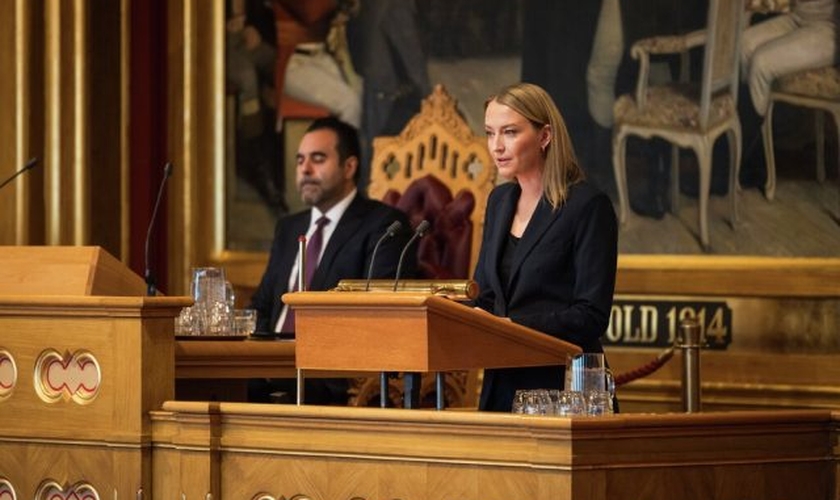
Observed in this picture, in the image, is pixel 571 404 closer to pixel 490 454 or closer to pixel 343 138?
pixel 490 454

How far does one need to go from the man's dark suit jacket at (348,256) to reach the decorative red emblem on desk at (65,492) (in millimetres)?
1853

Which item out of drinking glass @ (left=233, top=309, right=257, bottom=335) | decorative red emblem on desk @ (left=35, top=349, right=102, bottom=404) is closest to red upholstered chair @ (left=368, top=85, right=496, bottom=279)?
drinking glass @ (left=233, top=309, right=257, bottom=335)

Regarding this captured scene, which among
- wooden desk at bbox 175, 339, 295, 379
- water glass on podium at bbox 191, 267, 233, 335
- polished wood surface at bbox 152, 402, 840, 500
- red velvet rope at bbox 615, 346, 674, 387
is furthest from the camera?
red velvet rope at bbox 615, 346, 674, 387

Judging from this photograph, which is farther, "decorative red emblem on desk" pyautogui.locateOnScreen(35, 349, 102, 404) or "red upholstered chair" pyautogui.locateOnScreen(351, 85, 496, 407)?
"red upholstered chair" pyautogui.locateOnScreen(351, 85, 496, 407)

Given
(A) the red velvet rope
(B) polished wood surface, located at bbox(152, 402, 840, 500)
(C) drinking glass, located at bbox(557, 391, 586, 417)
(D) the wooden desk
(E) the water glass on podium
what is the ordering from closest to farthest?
1. (B) polished wood surface, located at bbox(152, 402, 840, 500)
2. (C) drinking glass, located at bbox(557, 391, 586, 417)
3. (D) the wooden desk
4. (E) the water glass on podium
5. (A) the red velvet rope

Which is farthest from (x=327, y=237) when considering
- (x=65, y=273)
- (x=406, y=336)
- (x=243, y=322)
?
(x=406, y=336)

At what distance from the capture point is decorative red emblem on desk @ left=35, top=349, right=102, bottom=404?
520 cm

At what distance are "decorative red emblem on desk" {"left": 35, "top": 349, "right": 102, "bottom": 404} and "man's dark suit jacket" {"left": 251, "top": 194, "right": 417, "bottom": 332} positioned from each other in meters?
1.76

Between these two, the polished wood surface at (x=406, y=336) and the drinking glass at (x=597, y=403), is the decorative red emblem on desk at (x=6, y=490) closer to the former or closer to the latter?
the polished wood surface at (x=406, y=336)

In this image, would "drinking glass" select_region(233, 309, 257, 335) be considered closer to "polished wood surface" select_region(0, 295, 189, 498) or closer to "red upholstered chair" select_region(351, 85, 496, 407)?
"polished wood surface" select_region(0, 295, 189, 498)

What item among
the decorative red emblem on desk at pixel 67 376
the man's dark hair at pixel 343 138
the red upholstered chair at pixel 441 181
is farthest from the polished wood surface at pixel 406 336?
Result: the man's dark hair at pixel 343 138

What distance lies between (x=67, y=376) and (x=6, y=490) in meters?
0.38

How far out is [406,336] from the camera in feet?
15.1

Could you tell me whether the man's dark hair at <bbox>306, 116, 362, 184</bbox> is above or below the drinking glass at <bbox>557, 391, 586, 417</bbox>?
above
